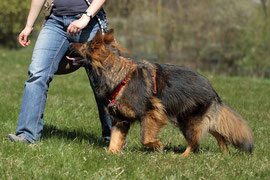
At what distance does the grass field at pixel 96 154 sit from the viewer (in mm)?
3619

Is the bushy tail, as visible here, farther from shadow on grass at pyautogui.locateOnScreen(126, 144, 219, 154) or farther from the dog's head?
the dog's head

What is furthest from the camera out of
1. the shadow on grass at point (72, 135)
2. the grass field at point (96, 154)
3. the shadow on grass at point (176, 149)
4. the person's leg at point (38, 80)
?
the shadow on grass at point (72, 135)

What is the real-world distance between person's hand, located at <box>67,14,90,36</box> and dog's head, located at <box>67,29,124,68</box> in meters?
0.18

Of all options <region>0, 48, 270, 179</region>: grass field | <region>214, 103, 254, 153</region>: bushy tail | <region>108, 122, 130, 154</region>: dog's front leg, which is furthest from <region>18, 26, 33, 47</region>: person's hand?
<region>214, 103, 254, 153</region>: bushy tail

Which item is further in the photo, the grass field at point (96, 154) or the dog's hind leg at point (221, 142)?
the dog's hind leg at point (221, 142)

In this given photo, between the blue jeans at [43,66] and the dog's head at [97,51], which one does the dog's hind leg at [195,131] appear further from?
the dog's head at [97,51]

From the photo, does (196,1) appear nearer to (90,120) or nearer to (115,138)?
(90,120)

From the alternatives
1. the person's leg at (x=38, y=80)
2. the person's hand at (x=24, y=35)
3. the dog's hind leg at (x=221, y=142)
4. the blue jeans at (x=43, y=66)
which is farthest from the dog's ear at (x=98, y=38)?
the dog's hind leg at (x=221, y=142)

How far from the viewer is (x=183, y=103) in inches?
189

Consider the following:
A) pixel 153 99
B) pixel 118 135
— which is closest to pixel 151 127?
pixel 153 99

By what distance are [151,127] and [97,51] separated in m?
1.13

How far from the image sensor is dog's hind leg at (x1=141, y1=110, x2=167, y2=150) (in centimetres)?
459

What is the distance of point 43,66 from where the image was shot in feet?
14.8

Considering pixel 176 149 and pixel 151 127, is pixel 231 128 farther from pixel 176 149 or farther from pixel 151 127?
pixel 151 127
